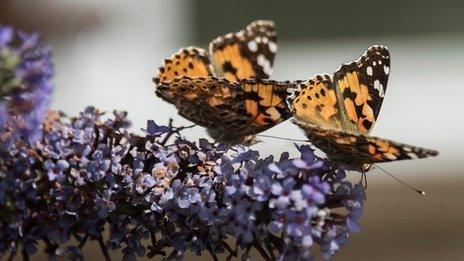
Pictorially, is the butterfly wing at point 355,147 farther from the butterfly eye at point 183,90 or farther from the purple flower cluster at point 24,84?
the purple flower cluster at point 24,84

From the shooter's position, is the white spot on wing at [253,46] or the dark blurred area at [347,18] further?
the dark blurred area at [347,18]

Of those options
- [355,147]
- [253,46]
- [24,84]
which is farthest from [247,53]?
[24,84]

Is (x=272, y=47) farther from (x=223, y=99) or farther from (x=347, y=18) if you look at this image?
(x=347, y=18)

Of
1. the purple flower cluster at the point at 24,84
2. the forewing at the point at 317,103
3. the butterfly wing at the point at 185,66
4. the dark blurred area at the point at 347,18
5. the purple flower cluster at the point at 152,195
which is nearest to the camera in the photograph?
the purple flower cluster at the point at 24,84

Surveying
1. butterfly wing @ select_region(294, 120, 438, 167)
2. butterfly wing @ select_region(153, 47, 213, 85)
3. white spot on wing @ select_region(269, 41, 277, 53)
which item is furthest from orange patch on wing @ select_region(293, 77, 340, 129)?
white spot on wing @ select_region(269, 41, 277, 53)

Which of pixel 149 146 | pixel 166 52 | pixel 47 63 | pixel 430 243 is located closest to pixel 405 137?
pixel 430 243

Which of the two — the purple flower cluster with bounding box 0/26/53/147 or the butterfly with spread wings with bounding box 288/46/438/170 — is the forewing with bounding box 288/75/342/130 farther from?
the purple flower cluster with bounding box 0/26/53/147

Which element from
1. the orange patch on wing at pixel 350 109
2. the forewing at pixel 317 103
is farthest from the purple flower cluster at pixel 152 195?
the orange patch on wing at pixel 350 109

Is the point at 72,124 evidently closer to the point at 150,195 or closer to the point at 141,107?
the point at 150,195
